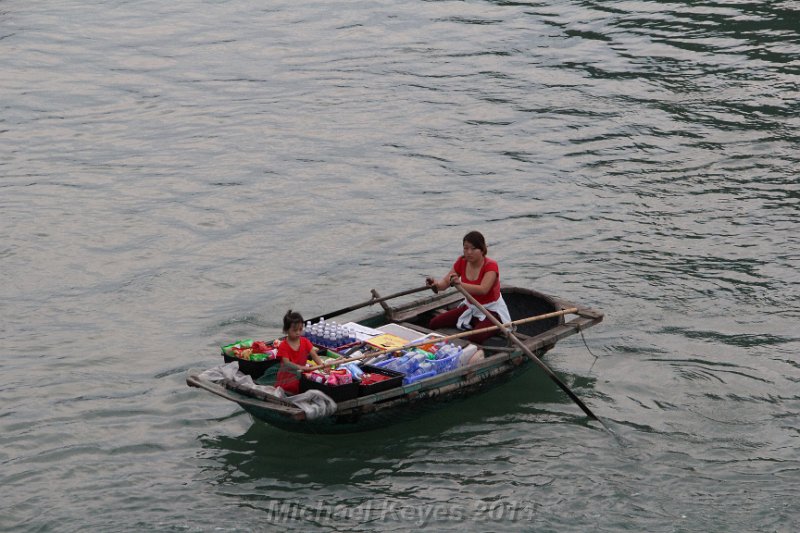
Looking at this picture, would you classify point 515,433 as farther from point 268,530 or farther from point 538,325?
point 268,530

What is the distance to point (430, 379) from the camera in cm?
1145

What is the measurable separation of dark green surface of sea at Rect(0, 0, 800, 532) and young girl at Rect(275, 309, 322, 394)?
2.74ft

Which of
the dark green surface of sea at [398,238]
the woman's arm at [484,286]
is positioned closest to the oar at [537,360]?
the dark green surface of sea at [398,238]

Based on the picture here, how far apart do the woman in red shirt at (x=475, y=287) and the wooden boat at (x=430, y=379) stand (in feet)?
0.70

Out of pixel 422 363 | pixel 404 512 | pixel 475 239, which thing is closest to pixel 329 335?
pixel 422 363

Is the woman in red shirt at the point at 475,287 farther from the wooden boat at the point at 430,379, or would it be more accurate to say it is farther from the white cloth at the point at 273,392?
the white cloth at the point at 273,392

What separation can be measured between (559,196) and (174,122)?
8.03 m

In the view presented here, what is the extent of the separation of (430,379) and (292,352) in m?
1.44

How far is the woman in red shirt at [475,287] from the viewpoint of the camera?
41.9 ft

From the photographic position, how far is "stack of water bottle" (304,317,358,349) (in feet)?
40.4

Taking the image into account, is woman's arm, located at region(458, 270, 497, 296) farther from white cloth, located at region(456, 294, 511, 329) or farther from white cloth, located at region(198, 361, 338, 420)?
white cloth, located at region(198, 361, 338, 420)

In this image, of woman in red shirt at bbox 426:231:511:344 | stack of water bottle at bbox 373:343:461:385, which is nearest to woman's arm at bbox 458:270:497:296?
woman in red shirt at bbox 426:231:511:344

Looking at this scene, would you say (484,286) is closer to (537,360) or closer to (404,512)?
(537,360)

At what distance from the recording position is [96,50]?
25.7 meters
